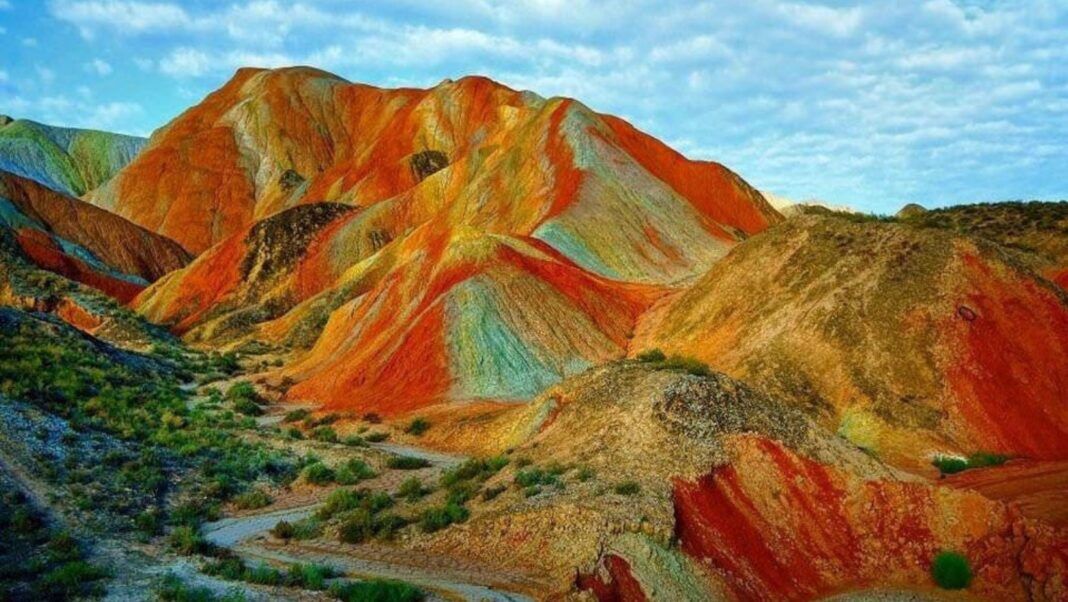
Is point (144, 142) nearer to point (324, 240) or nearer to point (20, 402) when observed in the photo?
point (324, 240)

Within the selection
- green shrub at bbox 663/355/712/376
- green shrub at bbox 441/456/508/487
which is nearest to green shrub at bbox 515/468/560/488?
green shrub at bbox 441/456/508/487

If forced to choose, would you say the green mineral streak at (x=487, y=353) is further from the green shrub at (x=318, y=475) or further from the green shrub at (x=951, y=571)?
the green shrub at (x=951, y=571)

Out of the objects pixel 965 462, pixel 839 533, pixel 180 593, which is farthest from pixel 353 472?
pixel 965 462

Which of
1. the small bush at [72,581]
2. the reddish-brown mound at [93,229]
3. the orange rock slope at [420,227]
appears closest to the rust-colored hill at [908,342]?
the orange rock slope at [420,227]

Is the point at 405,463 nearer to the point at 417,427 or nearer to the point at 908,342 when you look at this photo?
the point at 417,427

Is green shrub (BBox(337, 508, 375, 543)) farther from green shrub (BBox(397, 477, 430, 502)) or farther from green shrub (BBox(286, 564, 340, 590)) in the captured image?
green shrub (BBox(286, 564, 340, 590))

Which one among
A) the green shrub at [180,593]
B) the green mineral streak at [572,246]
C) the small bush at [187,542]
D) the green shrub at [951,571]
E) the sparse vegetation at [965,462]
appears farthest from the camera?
the green mineral streak at [572,246]

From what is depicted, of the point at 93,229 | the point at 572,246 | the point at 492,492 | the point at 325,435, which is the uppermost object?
the point at 93,229
